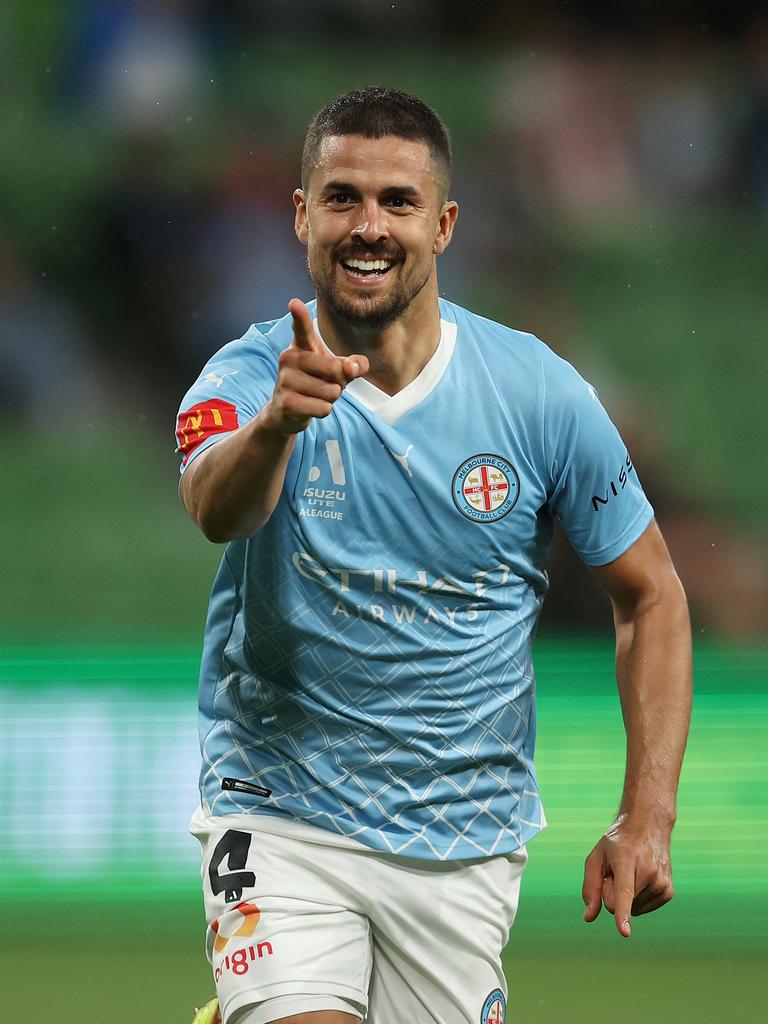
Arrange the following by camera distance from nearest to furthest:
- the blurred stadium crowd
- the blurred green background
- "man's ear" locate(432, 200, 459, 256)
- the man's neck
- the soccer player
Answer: the soccer player, the man's neck, "man's ear" locate(432, 200, 459, 256), the blurred green background, the blurred stadium crowd

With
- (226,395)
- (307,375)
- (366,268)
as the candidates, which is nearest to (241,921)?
(226,395)

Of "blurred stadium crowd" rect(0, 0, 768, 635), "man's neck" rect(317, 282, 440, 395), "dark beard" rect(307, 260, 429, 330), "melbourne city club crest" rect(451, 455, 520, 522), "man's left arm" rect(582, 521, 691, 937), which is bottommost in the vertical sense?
"man's left arm" rect(582, 521, 691, 937)

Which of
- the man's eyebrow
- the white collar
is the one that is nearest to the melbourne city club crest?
the white collar

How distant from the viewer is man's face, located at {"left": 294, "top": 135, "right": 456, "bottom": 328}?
2762 mm

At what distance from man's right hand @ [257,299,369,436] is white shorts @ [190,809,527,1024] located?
2.86ft

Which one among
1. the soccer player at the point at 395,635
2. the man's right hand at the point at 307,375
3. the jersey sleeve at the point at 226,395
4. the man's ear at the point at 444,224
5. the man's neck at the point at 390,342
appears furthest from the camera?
the man's ear at the point at 444,224

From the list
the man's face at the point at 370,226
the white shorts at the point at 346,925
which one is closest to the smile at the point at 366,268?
the man's face at the point at 370,226

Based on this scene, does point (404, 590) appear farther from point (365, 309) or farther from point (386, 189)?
point (386, 189)

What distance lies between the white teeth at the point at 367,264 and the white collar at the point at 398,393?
0.15 metres

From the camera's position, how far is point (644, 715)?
9.40 ft

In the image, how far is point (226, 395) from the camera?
8.84 feet

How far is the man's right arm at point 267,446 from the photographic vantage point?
225 cm

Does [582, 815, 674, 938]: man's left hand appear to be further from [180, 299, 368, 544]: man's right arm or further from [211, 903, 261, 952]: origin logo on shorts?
[180, 299, 368, 544]: man's right arm

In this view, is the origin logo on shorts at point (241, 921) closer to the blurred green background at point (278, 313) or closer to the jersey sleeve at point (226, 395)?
the jersey sleeve at point (226, 395)
